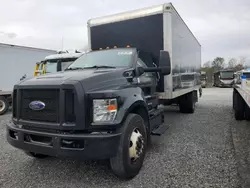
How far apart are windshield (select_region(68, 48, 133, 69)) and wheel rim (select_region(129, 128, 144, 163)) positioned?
1337 millimetres

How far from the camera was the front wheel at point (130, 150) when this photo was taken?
312 cm

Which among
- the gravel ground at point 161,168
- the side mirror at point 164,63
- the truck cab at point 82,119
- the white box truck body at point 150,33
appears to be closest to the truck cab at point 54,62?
the white box truck body at point 150,33

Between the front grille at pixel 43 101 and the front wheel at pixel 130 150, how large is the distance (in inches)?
37.8

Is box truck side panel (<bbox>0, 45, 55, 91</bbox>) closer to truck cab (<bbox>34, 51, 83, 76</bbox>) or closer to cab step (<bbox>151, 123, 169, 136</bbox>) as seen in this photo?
truck cab (<bbox>34, 51, 83, 76</bbox>)

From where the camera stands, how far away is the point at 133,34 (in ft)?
18.8

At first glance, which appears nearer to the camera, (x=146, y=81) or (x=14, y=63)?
(x=146, y=81)

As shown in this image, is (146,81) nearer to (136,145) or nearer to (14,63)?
(136,145)

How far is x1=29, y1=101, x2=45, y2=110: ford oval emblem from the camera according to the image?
10.4 feet

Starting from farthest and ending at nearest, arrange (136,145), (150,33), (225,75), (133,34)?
(225,75), (133,34), (150,33), (136,145)

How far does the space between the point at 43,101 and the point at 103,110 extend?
2.85 ft

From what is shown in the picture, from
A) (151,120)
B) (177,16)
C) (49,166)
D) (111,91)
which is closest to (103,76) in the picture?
(111,91)

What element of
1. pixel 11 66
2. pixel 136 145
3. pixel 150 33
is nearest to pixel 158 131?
pixel 136 145

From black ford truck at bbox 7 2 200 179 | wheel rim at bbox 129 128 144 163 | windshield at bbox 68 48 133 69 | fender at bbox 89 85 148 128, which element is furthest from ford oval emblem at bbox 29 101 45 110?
windshield at bbox 68 48 133 69

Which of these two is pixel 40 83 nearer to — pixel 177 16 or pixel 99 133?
pixel 99 133
